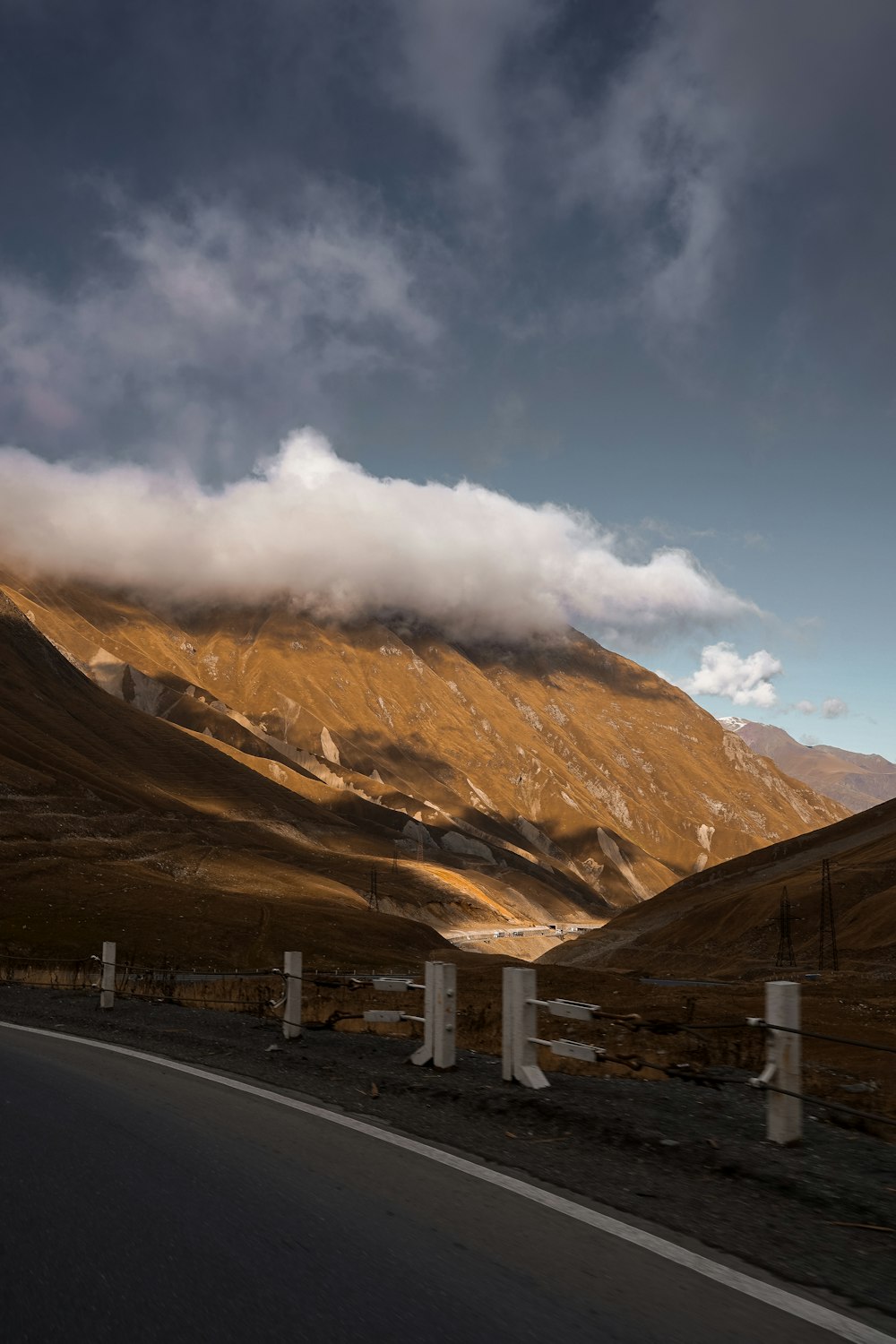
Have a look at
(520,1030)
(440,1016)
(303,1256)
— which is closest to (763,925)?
(440,1016)

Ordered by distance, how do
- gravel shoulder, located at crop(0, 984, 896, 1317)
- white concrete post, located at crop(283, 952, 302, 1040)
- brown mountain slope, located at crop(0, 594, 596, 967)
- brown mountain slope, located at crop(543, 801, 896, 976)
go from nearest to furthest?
1. gravel shoulder, located at crop(0, 984, 896, 1317)
2. white concrete post, located at crop(283, 952, 302, 1040)
3. brown mountain slope, located at crop(0, 594, 596, 967)
4. brown mountain slope, located at crop(543, 801, 896, 976)

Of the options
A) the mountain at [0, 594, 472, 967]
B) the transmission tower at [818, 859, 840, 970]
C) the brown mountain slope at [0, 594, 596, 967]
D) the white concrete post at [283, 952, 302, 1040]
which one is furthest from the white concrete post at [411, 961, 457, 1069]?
the transmission tower at [818, 859, 840, 970]

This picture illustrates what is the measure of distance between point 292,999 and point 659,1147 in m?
7.37

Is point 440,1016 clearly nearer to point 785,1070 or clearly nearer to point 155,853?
point 785,1070

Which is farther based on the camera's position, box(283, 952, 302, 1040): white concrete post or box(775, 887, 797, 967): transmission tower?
box(775, 887, 797, 967): transmission tower

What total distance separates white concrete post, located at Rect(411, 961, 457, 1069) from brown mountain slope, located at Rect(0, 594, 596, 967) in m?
52.1

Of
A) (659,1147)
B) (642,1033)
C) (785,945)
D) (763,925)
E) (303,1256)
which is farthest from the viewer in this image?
(763,925)

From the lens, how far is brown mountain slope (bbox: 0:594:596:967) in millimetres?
69375

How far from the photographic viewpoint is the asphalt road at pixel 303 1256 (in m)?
4.54

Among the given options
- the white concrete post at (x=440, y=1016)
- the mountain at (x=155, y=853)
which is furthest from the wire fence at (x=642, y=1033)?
the mountain at (x=155, y=853)

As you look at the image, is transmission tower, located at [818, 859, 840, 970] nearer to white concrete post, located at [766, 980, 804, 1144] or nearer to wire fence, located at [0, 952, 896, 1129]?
wire fence, located at [0, 952, 896, 1129]

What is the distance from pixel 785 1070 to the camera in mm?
8148

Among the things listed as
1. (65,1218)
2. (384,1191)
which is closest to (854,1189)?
(384,1191)

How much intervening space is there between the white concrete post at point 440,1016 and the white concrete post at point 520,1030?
93cm
